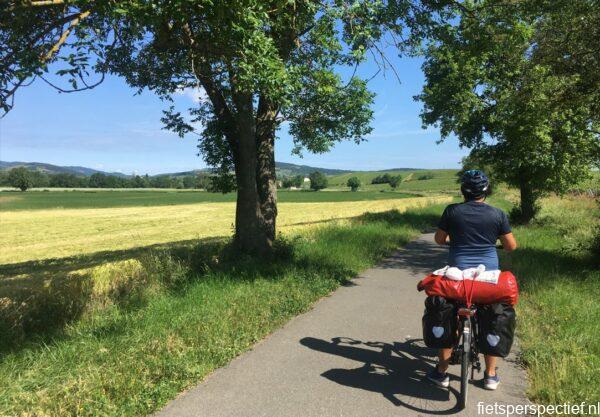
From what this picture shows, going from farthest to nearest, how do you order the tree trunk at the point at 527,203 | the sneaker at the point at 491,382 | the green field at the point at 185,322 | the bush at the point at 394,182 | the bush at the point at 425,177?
the bush at the point at 425,177, the bush at the point at 394,182, the tree trunk at the point at 527,203, the sneaker at the point at 491,382, the green field at the point at 185,322

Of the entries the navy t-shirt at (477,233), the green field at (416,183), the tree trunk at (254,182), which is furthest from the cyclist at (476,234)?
the green field at (416,183)

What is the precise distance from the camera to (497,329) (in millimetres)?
3889

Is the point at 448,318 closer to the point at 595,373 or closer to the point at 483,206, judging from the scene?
the point at 483,206

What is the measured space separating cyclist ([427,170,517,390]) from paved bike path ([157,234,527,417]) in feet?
0.72

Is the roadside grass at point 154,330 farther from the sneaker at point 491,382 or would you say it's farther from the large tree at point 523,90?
the large tree at point 523,90

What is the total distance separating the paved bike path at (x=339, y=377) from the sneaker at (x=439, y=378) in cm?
6

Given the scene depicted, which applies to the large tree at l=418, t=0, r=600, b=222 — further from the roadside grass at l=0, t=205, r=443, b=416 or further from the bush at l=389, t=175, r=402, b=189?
the bush at l=389, t=175, r=402, b=189

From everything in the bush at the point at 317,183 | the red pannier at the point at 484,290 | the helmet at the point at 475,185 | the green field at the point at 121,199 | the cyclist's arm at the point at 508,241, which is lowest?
the green field at the point at 121,199

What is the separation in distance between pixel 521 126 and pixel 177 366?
16371mm

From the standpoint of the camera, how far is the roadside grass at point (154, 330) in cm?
375

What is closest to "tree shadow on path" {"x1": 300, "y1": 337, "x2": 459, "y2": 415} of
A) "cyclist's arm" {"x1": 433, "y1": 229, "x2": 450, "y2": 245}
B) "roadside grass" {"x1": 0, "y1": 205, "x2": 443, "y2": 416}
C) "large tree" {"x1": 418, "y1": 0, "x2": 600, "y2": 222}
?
"roadside grass" {"x1": 0, "y1": 205, "x2": 443, "y2": 416}

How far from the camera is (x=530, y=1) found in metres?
8.17

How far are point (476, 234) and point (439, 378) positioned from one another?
1418 mm

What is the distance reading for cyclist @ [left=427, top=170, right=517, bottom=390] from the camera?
4141mm
